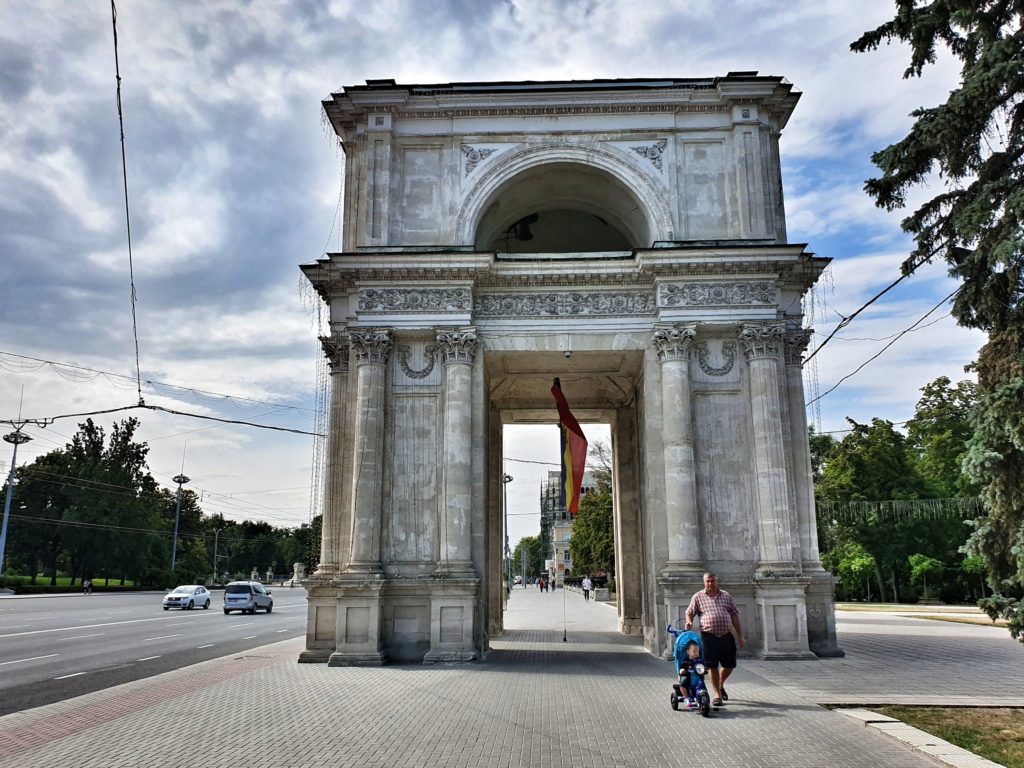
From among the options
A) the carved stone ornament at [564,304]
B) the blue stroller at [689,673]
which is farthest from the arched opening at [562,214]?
the blue stroller at [689,673]

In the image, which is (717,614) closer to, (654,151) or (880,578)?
(654,151)

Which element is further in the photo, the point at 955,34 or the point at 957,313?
the point at 955,34

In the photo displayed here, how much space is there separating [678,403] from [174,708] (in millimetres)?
12877

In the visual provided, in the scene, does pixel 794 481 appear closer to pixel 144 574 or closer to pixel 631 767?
pixel 631 767

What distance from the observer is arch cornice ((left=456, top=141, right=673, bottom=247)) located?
69.3ft

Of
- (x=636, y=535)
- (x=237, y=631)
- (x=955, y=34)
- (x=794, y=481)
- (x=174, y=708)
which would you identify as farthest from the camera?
(x=237, y=631)

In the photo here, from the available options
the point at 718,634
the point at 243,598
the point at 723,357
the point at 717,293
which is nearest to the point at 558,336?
the point at 717,293

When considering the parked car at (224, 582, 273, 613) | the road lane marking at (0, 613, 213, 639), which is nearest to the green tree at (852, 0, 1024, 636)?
the road lane marking at (0, 613, 213, 639)

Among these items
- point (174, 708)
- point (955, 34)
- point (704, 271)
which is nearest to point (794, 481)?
point (704, 271)

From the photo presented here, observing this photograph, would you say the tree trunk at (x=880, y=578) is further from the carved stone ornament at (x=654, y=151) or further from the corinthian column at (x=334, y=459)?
the corinthian column at (x=334, y=459)

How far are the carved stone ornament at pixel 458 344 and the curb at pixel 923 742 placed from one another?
12061 mm

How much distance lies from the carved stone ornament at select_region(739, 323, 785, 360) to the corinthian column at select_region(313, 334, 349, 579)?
10697 mm

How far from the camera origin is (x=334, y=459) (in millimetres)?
20469

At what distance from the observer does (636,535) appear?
26.1m
